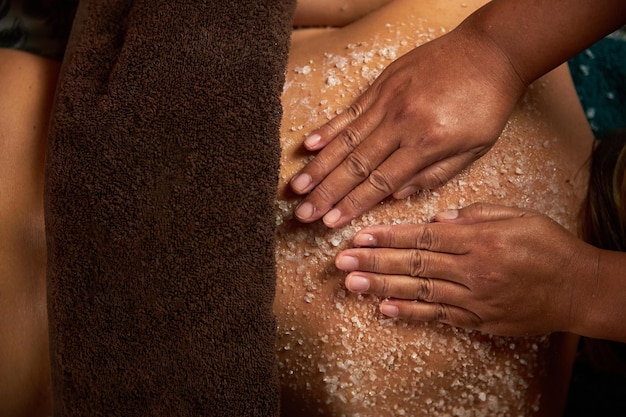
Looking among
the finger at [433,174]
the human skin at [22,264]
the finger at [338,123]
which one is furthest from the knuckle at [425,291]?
the human skin at [22,264]

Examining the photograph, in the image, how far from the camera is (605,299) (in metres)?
0.74

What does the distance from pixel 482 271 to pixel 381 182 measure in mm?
166

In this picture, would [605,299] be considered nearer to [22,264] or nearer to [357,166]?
[357,166]

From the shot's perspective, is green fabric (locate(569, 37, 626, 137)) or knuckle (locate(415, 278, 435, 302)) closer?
knuckle (locate(415, 278, 435, 302))

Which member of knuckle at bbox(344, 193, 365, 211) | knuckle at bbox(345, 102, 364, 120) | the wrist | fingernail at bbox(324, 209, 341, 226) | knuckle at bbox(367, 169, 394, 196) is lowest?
fingernail at bbox(324, 209, 341, 226)

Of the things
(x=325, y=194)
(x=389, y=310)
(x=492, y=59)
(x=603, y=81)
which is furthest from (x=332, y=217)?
(x=603, y=81)

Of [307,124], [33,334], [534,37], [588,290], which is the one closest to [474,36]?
[534,37]

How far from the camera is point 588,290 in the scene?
745 millimetres

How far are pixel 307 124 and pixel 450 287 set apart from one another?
11.0 inches

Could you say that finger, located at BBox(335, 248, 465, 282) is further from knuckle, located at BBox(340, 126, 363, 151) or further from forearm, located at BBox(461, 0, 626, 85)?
forearm, located at BBox(461, 0, 626, 85)

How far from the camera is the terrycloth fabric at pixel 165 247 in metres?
0.70

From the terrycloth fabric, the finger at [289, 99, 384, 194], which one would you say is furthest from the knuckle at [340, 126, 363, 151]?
the terrycloth fabric

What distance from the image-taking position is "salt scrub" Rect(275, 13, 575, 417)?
2.50 feet

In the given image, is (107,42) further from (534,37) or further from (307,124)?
(534,37)
